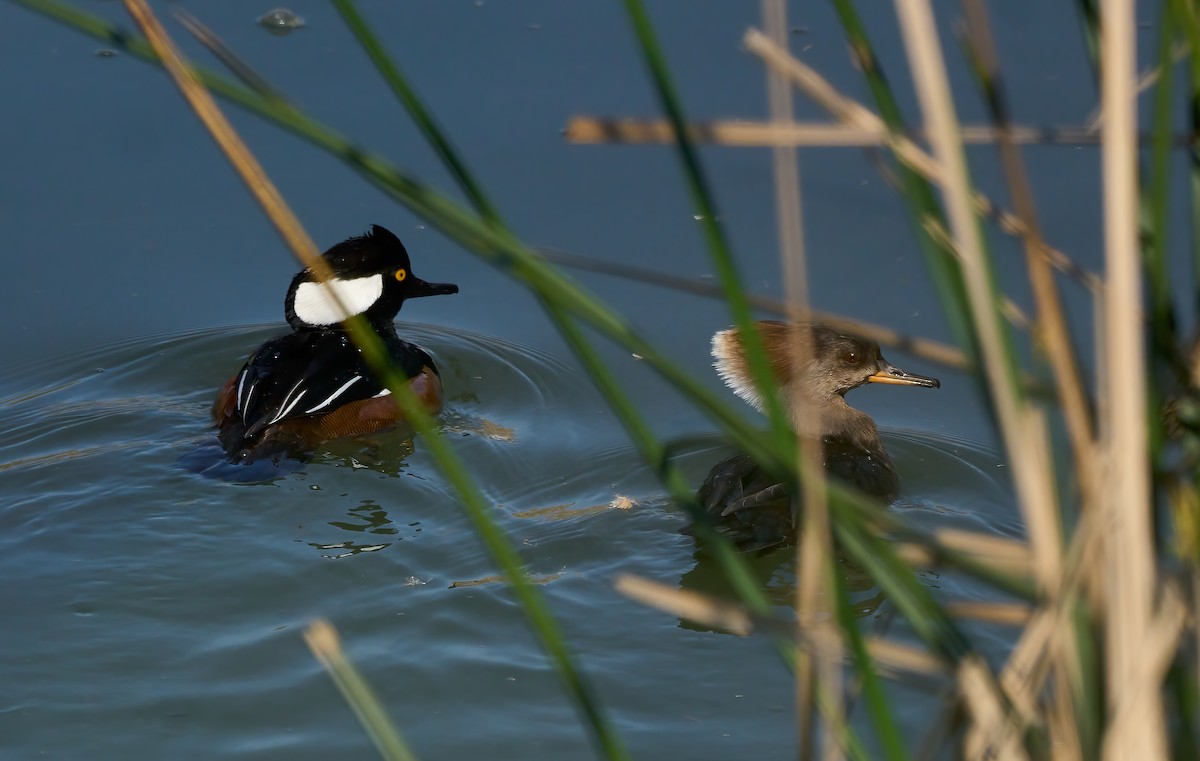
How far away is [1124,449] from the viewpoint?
1151 mm

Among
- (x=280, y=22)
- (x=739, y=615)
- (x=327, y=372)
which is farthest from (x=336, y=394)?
(x=739, y=615)

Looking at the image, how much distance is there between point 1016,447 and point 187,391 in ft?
17.1

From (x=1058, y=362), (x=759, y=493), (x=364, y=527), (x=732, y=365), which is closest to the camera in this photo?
(x=1058, y=362)

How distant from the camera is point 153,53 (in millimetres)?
1300

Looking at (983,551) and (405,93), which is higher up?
(405,93)

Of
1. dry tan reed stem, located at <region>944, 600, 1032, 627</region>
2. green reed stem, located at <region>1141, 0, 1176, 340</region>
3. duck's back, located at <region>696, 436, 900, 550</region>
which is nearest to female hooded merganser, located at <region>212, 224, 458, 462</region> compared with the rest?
duck's back, located at <region>696, 436, 900, 550</region>

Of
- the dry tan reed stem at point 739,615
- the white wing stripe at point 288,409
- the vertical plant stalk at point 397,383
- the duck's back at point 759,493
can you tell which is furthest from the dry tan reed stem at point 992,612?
the white wing stripe at point 288,409

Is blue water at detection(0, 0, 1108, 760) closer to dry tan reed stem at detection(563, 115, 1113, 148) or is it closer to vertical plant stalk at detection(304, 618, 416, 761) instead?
vertical plant stalk at detection(304, 618, 416, 761)

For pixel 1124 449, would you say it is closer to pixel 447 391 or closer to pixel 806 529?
pixel 806 529

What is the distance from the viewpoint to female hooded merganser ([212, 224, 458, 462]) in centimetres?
555

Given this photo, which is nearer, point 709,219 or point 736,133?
point 709,219

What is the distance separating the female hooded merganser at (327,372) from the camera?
555cm

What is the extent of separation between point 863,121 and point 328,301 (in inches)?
172

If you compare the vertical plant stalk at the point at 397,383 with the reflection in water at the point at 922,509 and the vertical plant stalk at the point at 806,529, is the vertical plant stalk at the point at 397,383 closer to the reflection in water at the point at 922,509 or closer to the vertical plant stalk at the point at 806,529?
the vertical plant stalk at the point at 806,529
